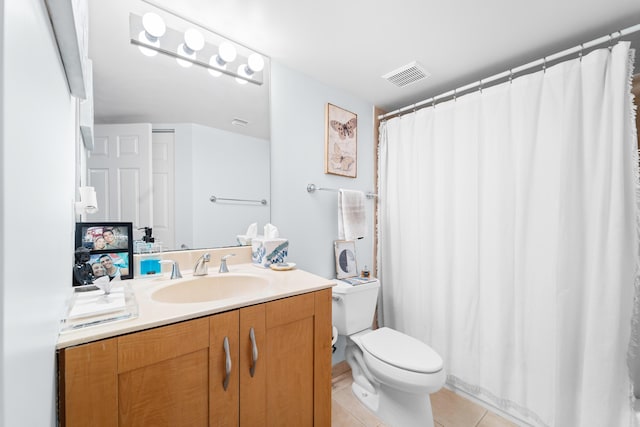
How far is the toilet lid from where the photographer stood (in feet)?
4.22

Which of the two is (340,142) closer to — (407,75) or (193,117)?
(407,75)

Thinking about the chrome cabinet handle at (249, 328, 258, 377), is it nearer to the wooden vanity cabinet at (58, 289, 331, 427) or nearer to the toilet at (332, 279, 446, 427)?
the wooden vanity cabinet at (58, 289, 331, 427)

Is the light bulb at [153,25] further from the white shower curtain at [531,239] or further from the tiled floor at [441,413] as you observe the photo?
the tiled floor at [441,413]

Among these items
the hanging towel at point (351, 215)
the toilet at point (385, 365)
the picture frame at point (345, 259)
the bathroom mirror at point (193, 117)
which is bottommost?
the toilet at point (385, 365)

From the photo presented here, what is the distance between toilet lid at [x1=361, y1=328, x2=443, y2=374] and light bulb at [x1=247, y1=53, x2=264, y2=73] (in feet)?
5.59

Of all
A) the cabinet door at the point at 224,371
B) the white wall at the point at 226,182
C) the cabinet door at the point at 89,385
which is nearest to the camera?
the cabinet door at the point at 89,385

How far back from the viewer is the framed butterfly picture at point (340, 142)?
184 centimetres

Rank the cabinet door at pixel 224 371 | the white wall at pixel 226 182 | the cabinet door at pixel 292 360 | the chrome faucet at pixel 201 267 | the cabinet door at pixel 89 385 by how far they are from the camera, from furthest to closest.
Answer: the white wall at pixel 226 182, the chrome faucet at pixel 201 267, the cabinet door at pixel 292 360, the cabinet door at pixel 224 371, the cabinet door at pixel 89 385

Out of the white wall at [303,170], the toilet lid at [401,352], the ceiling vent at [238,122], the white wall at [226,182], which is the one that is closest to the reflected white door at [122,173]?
the white wall at [226,182]

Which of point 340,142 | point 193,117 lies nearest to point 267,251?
point 193,117

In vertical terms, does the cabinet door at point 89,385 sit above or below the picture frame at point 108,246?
below

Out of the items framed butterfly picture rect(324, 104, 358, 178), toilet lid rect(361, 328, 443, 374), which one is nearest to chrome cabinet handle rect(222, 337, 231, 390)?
toilet lid rect(361, 328, 443, 374)

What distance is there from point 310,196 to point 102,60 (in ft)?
4.01

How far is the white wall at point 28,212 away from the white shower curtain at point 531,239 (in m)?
1.83
